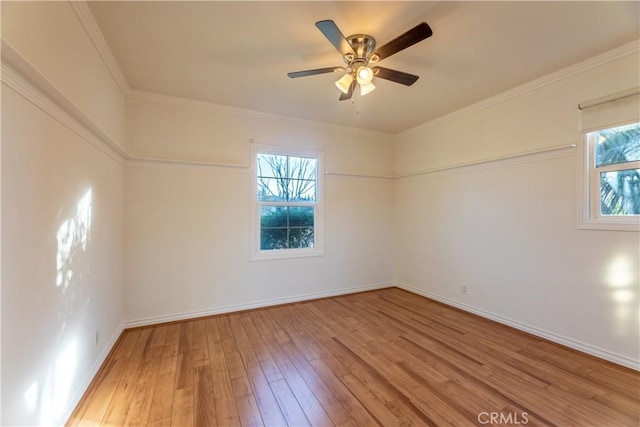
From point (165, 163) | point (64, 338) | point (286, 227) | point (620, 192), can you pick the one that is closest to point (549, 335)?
point (620, 192)

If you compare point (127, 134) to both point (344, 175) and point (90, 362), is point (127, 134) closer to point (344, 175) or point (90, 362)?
point (90, 362)

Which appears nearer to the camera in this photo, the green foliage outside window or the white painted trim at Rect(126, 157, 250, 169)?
the green foliage outside window

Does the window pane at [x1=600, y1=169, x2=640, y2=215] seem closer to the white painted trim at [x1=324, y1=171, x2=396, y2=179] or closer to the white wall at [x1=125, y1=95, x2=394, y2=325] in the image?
the white painted trim at [x1=324, y1=171, x2=396, y2=179]

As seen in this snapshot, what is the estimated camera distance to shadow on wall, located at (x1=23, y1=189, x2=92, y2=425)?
4.70 ft

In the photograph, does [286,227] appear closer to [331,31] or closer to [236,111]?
[236,111]

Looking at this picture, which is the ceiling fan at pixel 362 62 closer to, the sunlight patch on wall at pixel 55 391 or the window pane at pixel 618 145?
the window pane at pixel 618 145

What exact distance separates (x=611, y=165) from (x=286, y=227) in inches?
138

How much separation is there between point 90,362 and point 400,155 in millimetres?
4612

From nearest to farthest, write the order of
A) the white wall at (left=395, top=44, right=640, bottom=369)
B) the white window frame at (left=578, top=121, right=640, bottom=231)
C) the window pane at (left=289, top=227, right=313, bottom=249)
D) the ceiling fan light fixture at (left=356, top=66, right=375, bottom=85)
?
1. the ceiling fan light fixture at (left=356, top=66, right=375, bottom=85)
2. the white wall at (left=395, top=44, right=640, bottom=369)
3. the white window frame at (left=578, top=121, right=640, bottom=231)
4. the window pane at (left=289, top=227, right=313, bottom=249)

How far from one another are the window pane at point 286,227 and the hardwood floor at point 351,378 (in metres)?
1.15

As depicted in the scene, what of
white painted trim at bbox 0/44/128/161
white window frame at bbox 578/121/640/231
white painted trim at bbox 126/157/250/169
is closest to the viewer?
white painted trim at bbox 0/44/128/161

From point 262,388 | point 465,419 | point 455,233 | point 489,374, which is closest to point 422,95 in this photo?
point 455,233

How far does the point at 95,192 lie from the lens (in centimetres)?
222

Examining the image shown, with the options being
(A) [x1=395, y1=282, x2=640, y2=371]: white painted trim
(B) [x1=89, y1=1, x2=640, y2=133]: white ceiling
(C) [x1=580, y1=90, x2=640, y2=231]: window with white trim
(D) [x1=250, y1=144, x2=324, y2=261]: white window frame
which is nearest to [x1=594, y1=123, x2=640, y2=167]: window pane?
(C) [x1=580, y1=90, x2=640, y2=231]: window with white trim
